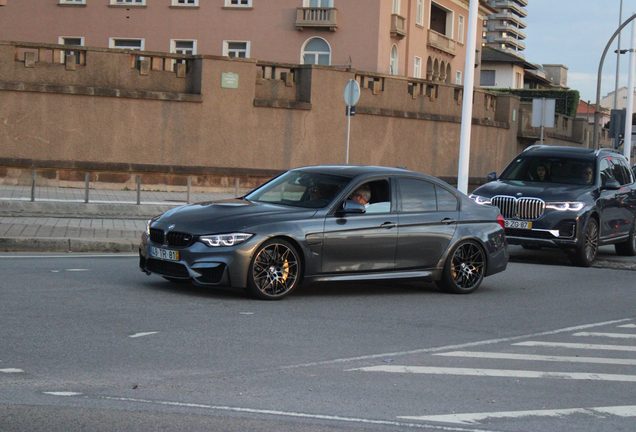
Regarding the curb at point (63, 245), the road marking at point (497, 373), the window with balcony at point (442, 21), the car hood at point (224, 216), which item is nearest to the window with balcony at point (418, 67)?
the window with balcony at point (442, 21)

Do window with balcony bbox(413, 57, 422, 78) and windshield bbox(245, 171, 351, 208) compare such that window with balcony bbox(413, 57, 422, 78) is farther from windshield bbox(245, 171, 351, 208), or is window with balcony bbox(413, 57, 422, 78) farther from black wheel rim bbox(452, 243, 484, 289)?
windshield bbox(245, 171, 351, 208)

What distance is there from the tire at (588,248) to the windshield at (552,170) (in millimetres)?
906

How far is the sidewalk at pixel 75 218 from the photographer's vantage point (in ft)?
43.7

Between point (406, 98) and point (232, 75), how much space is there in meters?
6.88

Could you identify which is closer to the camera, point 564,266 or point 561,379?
point 561,379

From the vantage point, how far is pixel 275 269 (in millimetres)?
9281

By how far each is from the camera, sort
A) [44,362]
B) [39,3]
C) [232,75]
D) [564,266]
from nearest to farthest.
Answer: [44,362], [564,266], [232,75], [39,3]

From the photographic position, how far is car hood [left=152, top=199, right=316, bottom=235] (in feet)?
29.7

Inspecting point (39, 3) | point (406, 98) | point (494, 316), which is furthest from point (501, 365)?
point (39, 3)

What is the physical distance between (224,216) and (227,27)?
3642 cm

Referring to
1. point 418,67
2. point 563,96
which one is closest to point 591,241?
point 418,67

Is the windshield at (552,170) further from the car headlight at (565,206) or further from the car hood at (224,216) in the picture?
the car hood at (224,216)

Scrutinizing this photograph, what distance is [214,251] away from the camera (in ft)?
29.4

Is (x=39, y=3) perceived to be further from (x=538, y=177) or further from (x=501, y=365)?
(x=501, y=365)
